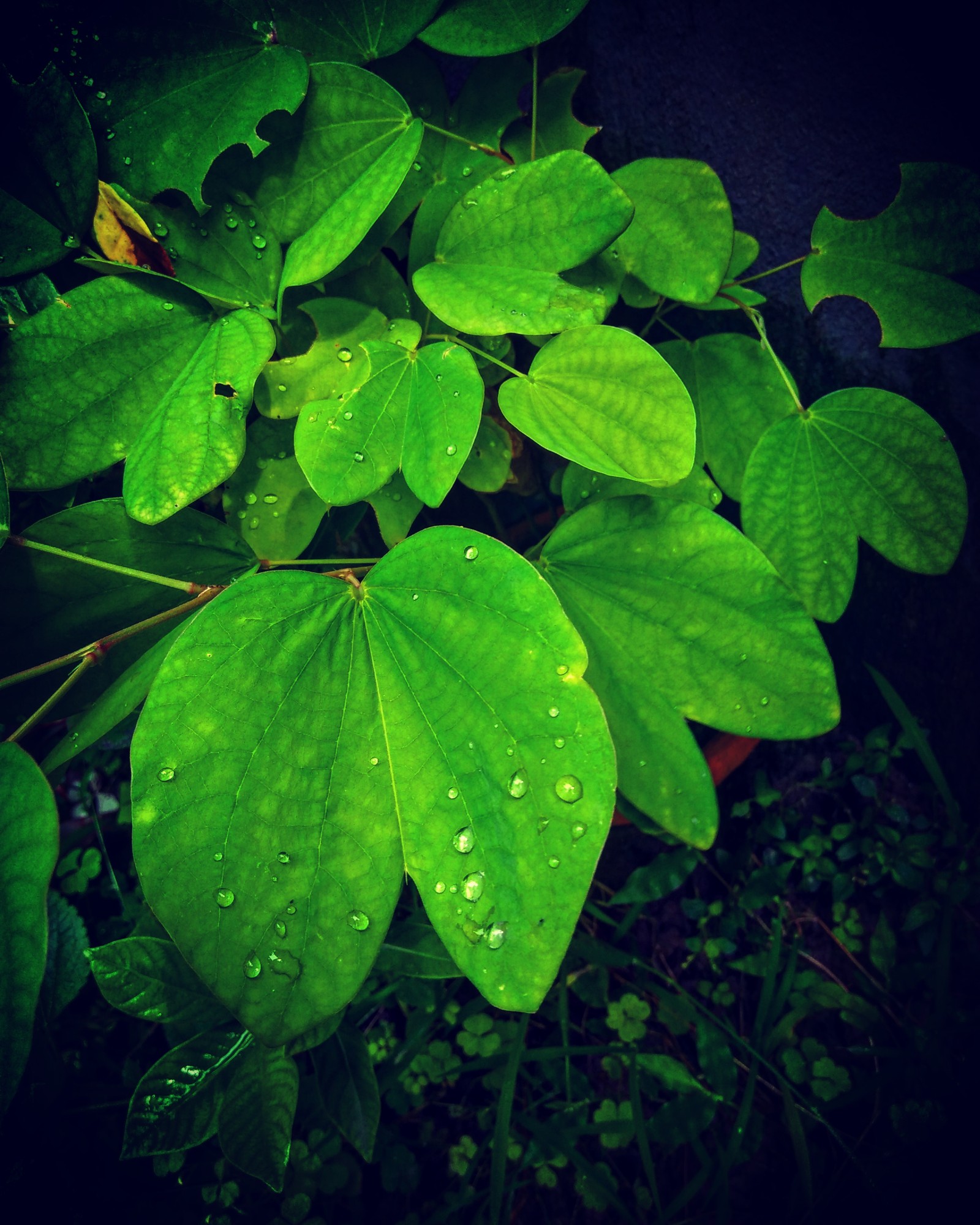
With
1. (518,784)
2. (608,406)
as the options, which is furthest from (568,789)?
(608,406)

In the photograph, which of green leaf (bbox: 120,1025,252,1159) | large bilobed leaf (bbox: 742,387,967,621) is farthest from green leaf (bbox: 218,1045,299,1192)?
large bilobed leaf (bbox: 742,387,967,621)

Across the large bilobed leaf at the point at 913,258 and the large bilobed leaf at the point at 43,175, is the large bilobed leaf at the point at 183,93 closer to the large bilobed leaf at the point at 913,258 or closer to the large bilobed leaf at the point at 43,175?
the large bilobed leaf at the point at 43,175

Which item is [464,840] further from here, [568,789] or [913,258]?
[913,258]

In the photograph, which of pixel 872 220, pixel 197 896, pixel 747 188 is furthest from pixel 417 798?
pixel 747 188

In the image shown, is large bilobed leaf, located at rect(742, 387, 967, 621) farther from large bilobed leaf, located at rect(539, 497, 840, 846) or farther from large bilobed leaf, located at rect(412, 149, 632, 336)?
large bilobed leaf, located at rect(412, 149, 632, 336)

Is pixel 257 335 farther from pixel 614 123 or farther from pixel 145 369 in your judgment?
pixel 614 123
